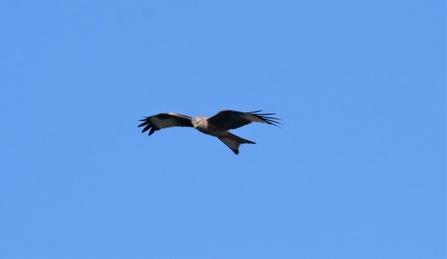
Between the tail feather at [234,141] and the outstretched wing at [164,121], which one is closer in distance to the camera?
the tail feather at [234,141]

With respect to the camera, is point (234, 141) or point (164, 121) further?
point (164, 121)

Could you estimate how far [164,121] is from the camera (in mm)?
18453

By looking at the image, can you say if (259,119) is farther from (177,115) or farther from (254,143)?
(177,115)

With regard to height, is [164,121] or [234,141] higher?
[164,121]

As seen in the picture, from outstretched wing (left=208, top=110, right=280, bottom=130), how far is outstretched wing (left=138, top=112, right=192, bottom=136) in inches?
46.9

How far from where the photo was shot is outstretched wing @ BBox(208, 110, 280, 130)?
640 inches

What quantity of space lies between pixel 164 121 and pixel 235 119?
2.39m

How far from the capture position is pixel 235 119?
16.6 meters

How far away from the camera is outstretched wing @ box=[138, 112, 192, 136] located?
18.0 metres

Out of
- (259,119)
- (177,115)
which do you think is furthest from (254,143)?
(177,115)

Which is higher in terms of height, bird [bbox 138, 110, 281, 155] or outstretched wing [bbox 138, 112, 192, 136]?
outstretched wing [bbox 138, 112, 192, 136]

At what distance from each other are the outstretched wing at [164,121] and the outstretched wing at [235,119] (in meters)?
1.19

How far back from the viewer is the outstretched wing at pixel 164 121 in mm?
18031

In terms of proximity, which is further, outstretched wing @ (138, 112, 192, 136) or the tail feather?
outstretched wing @ (138, 112, 192, 136)
